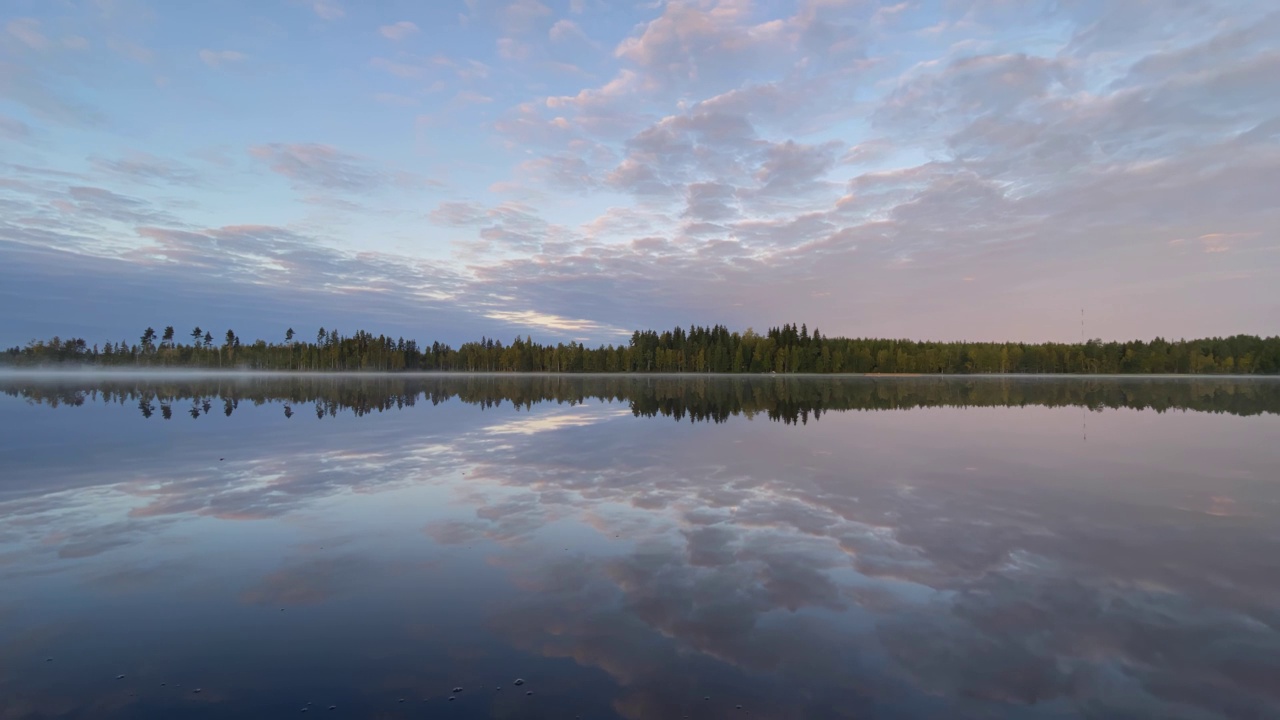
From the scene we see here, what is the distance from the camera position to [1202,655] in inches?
266

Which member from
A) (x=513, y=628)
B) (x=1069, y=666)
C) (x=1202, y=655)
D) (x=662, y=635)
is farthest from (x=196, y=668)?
(x=1202, y=655)

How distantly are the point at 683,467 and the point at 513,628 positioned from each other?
1117 centimetres

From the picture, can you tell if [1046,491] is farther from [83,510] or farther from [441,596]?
[83,510]

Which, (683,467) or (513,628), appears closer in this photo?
(513,628)

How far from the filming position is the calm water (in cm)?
613

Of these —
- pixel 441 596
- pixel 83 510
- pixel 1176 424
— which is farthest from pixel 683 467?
pixel 1176 424

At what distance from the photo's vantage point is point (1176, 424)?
3102 cm

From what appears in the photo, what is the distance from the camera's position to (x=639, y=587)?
8766 millimetres

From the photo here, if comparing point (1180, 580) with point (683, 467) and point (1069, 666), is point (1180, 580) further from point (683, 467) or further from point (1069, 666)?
Answer: point (683, 467)

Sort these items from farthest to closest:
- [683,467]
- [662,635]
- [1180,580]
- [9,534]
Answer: [683,467]
[9,534]
[1180,580]
[662,635]

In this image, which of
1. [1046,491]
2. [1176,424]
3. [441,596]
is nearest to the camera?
[441,596]

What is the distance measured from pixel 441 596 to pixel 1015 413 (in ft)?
131

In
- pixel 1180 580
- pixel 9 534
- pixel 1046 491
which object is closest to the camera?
pixel 1180 580

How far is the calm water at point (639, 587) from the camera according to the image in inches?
241
